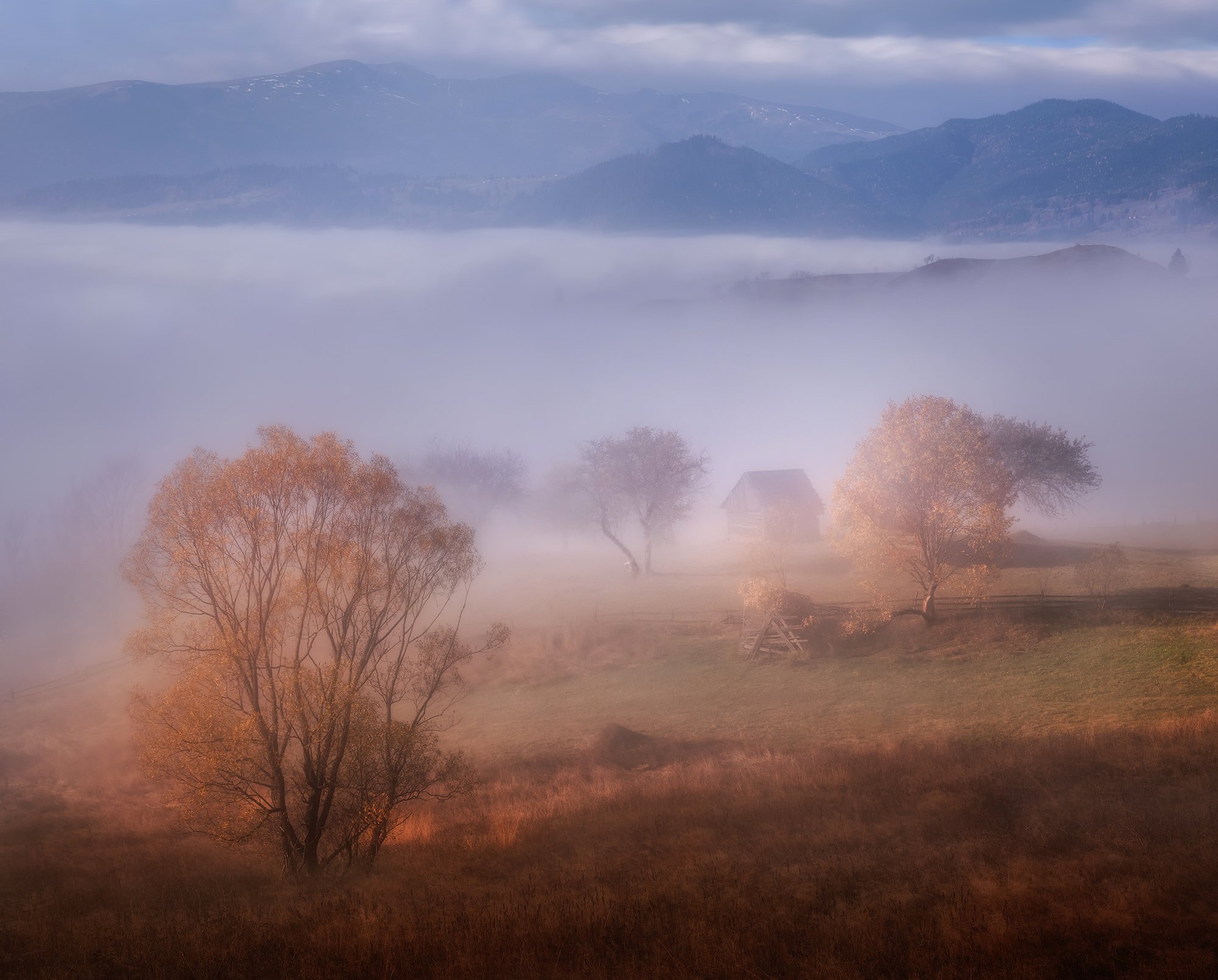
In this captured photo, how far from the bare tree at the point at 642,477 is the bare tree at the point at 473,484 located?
82.7 ft

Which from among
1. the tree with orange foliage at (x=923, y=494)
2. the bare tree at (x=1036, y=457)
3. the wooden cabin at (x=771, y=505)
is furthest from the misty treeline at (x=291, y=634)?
the wooden cabin at (x=771, y=505)

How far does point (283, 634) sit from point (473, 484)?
78.0 metres

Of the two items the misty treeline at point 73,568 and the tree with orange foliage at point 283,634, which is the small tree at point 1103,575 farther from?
the misty treeline at point 73,568

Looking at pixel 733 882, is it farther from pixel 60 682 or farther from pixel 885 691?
pixel 60 682

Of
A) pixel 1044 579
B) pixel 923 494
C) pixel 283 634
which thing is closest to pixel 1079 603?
pixel 1044 579

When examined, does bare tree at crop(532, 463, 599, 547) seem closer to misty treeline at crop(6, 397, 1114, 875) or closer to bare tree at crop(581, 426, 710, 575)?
bare tree at crop(581, 426, 710, 575)

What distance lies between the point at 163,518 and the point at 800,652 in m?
32.2

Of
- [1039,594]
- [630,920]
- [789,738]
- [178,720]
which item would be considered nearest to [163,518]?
[178,720]

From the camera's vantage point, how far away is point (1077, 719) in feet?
101

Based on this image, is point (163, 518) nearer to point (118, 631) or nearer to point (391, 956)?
point (391, 956)

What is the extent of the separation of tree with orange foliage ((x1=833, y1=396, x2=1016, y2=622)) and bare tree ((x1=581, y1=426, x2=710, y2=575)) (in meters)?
30.1

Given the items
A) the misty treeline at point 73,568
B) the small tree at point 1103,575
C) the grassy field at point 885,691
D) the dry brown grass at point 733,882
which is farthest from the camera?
the misty treeline at point 73,568

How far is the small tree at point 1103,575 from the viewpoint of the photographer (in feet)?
147

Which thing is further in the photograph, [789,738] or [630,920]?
[789,738]
